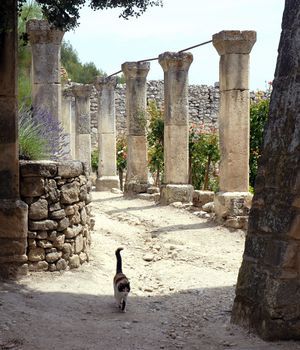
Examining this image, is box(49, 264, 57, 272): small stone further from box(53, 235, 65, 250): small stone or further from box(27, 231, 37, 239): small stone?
box(27, 231, 37, 239): small stone

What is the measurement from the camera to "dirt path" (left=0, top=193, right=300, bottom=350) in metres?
5.07

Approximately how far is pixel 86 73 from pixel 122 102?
12235 mm

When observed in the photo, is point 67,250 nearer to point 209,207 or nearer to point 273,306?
point 273,306

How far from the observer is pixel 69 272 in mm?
7465

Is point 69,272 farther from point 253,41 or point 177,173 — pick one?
point 177,173

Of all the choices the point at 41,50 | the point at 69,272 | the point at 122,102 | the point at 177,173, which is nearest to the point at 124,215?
the point at 177,173

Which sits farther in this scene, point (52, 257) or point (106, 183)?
point (106, 183)

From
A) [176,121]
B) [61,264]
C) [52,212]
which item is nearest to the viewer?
[52,212]

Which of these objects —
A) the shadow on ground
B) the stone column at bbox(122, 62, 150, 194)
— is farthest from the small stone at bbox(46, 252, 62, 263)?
the stone column at bbox(122, 62, 150, 194)

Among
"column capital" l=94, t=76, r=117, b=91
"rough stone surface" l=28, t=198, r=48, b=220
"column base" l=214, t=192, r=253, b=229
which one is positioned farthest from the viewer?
"column capital" l=94, t=76, r=117, b=91

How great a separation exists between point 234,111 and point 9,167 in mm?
6194

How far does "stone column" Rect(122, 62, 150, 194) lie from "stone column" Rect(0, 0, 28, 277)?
33.9 ft

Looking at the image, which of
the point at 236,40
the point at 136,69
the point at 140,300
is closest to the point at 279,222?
the point at 140,300

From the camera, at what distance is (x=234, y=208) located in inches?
461
